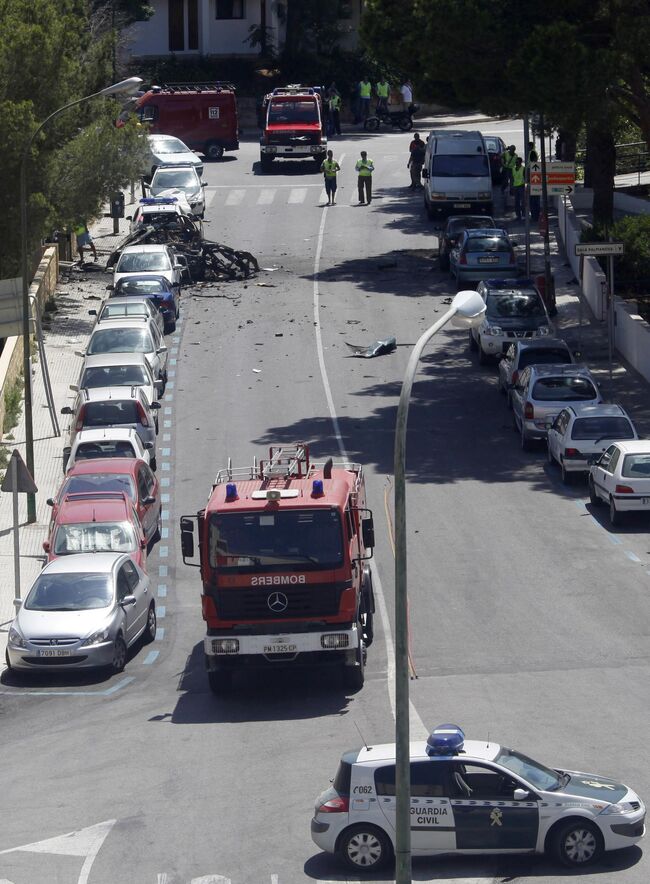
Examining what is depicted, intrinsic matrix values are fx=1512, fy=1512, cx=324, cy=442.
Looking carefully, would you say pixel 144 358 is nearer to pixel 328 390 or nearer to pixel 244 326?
pixel 328 390

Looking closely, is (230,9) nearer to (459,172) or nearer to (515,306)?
(459,172)

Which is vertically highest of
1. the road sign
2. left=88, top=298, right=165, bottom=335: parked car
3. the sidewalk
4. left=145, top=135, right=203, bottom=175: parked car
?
the road sign

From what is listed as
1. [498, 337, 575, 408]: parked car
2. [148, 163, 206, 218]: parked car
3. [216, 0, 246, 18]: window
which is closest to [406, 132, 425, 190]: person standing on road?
[148, 163, 206, 218]: parked car

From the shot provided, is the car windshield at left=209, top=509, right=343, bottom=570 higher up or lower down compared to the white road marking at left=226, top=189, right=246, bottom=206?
higher up

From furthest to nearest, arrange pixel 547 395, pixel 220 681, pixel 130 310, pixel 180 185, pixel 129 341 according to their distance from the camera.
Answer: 1. pixel 180 185
2. pixel 130 310
3. pixel 129 341
4. pixel 547 395
5. pixel 220 681

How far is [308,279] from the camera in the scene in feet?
153

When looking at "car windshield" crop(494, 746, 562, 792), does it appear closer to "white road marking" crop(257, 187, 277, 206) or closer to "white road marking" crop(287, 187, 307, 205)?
"white road marking" crop(257, 187, 277, 206)

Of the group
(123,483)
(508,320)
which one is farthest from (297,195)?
(123,483)

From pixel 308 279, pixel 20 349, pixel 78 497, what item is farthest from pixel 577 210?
pixel 78 497

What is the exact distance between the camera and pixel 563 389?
102 feet

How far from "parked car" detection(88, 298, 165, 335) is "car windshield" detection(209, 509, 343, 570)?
19134mm

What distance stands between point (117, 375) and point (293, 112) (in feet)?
102

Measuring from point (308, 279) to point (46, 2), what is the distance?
1144cm

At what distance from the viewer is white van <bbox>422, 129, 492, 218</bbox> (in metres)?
51.9
